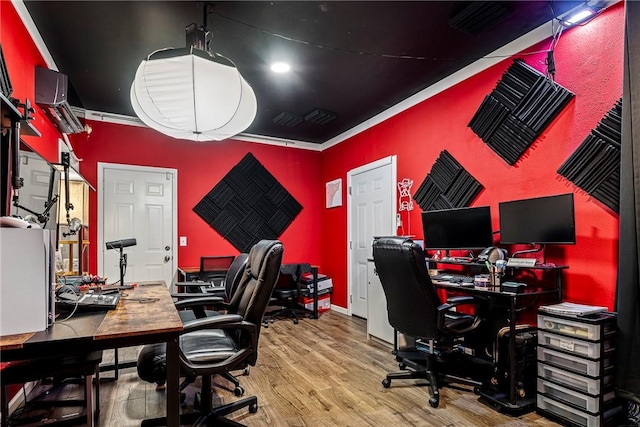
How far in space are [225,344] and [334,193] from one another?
370 centimetres

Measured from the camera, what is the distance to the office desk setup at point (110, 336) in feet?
3.74

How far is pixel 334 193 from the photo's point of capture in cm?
546

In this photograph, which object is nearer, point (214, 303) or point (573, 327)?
point (573, 327)

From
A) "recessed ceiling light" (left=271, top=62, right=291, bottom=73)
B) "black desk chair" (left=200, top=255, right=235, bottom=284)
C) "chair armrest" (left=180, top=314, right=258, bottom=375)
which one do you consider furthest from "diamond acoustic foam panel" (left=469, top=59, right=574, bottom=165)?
"black desk chair" (left=200, top=255, right=235, bottom=284)

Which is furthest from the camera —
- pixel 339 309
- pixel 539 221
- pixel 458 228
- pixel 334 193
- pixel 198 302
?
pixel 334 193

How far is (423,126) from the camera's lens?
12.5ft

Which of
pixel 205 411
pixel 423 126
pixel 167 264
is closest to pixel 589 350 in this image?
pixel 205 411

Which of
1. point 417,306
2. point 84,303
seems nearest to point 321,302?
point 417,306

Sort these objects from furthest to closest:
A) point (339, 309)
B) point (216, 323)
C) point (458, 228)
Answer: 1. point (339, 309)
2. point (458, 228)
3. point (216, 323)

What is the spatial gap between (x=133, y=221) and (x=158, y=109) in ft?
9.96

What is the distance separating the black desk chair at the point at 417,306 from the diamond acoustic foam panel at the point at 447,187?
1055mm

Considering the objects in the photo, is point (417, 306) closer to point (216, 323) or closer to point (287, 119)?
point (216, 323)

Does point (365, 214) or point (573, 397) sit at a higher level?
point (365, 214)

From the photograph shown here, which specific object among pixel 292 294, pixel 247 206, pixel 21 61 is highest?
pixel 21 61
